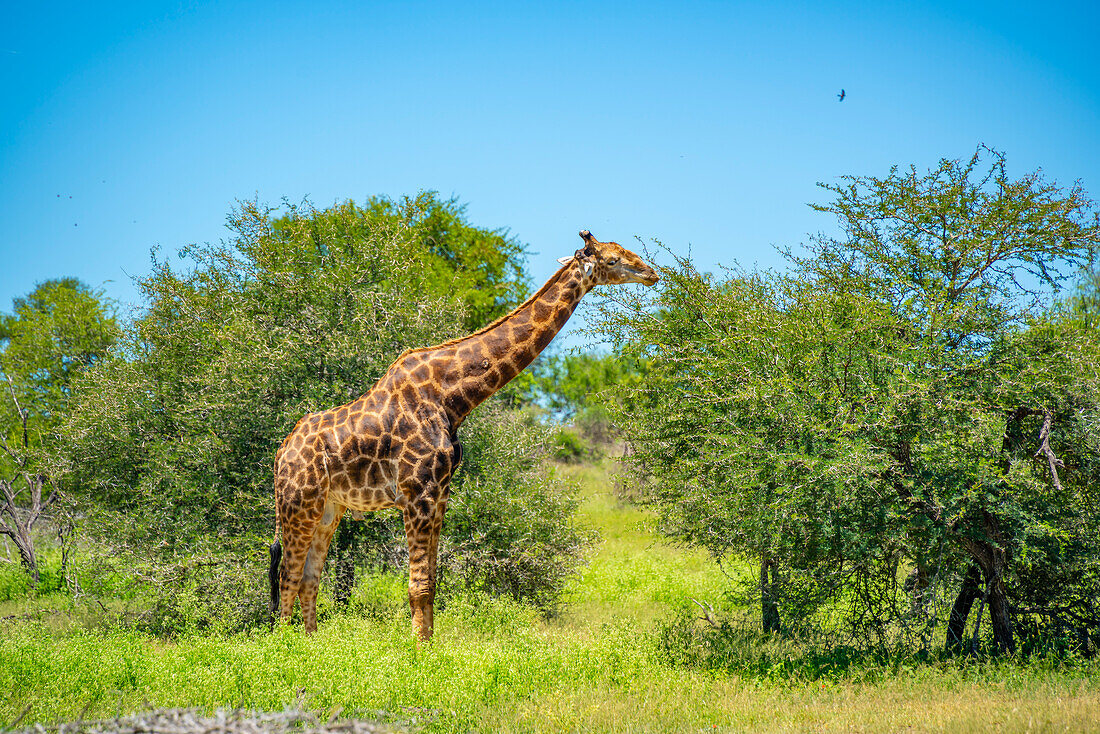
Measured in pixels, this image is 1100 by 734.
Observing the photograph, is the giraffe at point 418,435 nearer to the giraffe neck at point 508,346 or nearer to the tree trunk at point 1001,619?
the giraffe neck at point 508,346

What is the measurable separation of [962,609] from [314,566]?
7.18 metres

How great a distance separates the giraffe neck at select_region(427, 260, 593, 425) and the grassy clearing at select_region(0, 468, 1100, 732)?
103 inches

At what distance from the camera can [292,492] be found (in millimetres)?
8969

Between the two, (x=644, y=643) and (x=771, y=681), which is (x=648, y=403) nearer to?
(x=644, y=643)

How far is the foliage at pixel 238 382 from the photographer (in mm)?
11648

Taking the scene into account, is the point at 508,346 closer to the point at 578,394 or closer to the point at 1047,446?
the point at 1047,446

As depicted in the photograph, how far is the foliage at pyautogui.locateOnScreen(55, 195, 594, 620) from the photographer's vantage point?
11.6 metres

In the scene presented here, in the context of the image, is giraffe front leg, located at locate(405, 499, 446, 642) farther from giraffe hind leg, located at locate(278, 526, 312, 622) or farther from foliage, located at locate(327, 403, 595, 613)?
foliage, located at locate(327, 403, 595, 613)

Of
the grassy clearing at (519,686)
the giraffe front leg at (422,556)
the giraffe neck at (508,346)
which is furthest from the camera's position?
the giraffe neck at (508,346)

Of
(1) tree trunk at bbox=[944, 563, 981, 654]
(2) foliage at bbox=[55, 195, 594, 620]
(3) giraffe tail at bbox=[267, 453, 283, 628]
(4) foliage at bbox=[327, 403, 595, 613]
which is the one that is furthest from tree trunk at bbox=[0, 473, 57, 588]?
(1) tree trunk at bbox=[944, 563, 981, 654]

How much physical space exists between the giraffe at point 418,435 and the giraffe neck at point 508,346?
1 cm

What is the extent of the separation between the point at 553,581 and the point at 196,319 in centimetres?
674

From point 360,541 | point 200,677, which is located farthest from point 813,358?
point 360,541

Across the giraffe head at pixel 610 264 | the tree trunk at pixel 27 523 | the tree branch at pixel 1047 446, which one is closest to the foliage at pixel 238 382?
the tree trunk at pixel 27 523
